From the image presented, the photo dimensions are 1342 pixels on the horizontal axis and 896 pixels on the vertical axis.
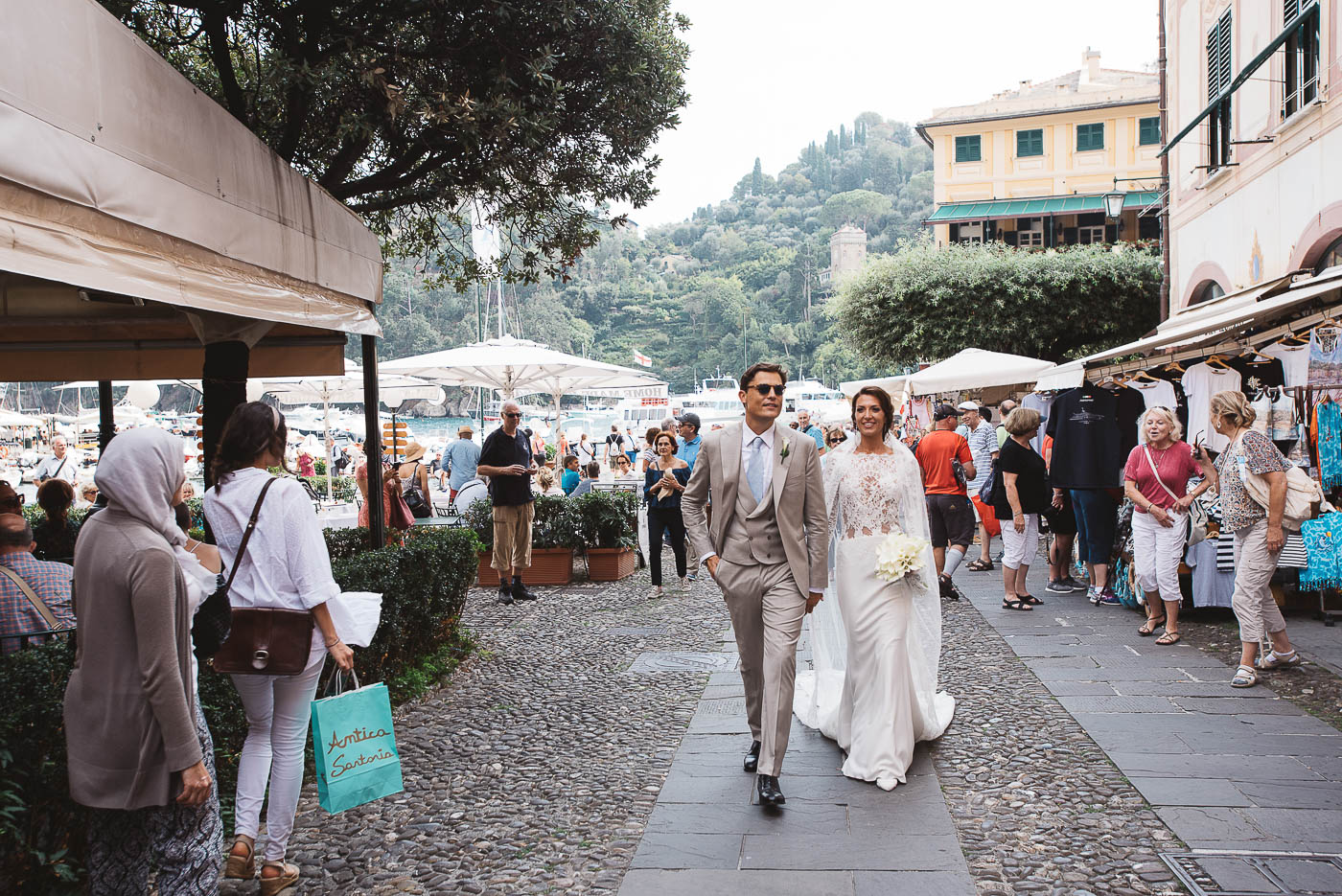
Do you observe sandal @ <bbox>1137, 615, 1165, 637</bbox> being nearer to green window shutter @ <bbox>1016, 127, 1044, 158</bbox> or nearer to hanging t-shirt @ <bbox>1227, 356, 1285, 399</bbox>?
hanging t-shirt @ <bbox>1227, 356, 1285, 399</bbox>

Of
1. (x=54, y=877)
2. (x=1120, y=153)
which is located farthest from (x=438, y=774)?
(x=1120, y=153)

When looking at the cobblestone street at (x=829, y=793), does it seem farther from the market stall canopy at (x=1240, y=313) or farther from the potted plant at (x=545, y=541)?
the potted plant at (x=545, y=541)

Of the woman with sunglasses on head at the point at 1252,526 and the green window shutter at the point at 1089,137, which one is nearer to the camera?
the woman with sunglasses on head at the point at 1252,526

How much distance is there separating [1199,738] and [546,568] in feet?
23.8

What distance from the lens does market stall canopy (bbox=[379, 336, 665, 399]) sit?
12891mm

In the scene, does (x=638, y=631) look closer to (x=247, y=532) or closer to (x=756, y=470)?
(x=756, y=470)

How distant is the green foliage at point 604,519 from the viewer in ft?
37.2

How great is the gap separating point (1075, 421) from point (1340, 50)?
5272 millimetres

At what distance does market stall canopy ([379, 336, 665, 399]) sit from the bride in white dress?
26.1ft

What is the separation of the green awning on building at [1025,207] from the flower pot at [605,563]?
109ft

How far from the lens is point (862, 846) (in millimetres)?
3947

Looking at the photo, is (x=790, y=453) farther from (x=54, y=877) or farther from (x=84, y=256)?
(x=54, y=877)

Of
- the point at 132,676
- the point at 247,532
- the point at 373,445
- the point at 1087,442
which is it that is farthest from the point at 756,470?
the point at 1087,442


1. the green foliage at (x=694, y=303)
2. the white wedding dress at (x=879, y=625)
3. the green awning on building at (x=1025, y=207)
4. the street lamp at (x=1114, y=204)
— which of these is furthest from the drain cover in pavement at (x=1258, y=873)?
the green foliage at (x=694, y=303)
